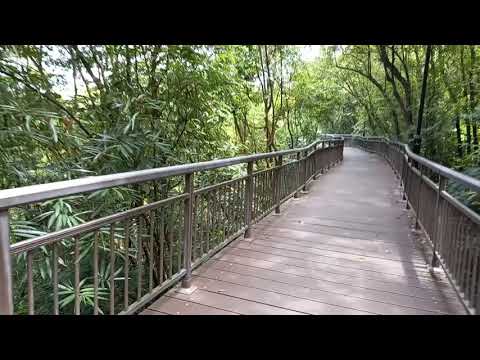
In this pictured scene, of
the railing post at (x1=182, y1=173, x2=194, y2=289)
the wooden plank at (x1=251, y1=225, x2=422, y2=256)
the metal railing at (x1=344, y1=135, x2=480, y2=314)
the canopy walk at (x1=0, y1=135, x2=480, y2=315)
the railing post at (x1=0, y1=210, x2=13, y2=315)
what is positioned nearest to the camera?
the railing post at (x1=0, y1=210, x2=13, y2=315)

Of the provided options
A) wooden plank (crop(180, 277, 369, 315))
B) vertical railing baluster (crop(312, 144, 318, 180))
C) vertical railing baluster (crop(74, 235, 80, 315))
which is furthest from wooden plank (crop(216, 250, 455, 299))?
vertical railing baluster (crop(312, 144, 318, 180))

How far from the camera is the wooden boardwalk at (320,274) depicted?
2338mm

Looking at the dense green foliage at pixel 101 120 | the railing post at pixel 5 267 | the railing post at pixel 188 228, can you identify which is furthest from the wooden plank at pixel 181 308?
the railing post at pixel 5 267

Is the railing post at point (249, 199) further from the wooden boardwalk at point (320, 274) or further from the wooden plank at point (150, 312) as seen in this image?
the wooden plank at point (150, 312)

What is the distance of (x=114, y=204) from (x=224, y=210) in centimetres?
97

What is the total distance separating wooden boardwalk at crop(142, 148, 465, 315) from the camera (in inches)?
92.0

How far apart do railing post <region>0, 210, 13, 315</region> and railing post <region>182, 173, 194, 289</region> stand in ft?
4.29

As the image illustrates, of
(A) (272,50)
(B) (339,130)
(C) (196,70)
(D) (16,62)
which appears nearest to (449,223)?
(C) (196,70)

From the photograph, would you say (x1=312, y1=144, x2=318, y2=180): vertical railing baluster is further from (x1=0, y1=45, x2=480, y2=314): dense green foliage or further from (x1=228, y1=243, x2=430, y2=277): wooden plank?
(x1=228, y1=243, x2=430, y2=277): wooden plank

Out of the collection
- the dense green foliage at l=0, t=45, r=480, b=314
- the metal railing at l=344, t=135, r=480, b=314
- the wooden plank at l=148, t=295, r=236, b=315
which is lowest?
the wooden plank at l=148, t=295, r=236, b=315

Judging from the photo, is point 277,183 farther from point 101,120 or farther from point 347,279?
point 101,120

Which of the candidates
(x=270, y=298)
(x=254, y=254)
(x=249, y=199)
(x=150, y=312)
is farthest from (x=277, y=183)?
(x=150, y=312)

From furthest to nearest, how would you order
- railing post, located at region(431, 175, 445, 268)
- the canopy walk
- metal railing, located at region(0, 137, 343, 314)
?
railing post, located at region(431, 175, 445, 268) < the canopy walk < metal railing, located at region(0, 137, 343, 314)
